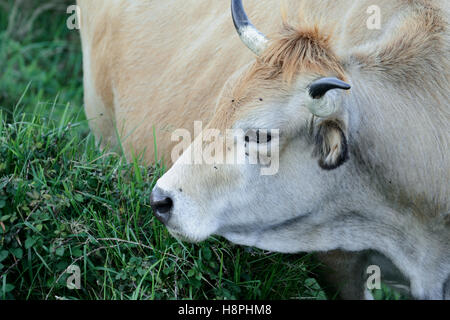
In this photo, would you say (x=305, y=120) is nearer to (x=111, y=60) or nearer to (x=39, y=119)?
(x=39, y=119)

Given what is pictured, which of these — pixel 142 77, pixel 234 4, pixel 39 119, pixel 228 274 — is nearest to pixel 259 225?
pixel 228 274

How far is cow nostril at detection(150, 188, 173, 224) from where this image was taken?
3.86 meters

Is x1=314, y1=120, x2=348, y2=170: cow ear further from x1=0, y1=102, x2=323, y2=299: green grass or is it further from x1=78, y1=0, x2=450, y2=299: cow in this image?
x1=0, y1=102, x2=323, y2=299: green grass

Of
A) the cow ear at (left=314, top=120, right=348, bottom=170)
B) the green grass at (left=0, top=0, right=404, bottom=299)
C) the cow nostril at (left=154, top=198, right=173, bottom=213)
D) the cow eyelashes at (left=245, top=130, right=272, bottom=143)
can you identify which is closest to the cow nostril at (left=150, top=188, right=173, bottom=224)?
the cow nostril at (left=154, top=198, right=173, bottom=213)

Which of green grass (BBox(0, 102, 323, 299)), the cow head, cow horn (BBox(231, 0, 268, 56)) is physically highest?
cow horn (BBox(231, 0, 268, 56))

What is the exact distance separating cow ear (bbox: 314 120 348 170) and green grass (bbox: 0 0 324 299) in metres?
0.80

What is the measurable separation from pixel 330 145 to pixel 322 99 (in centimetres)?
28

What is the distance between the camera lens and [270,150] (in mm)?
3773

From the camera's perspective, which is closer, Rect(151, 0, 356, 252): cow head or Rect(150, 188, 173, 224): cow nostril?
Rect(151, 0, 356, 252): cow head

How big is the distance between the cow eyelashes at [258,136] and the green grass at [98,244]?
78 cm

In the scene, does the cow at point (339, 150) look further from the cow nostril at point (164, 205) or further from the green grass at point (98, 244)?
the green grass at point (98, 244)

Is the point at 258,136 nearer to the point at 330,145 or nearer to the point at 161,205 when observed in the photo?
the point at 330,145

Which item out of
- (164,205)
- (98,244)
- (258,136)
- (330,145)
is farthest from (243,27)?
(98,244)
